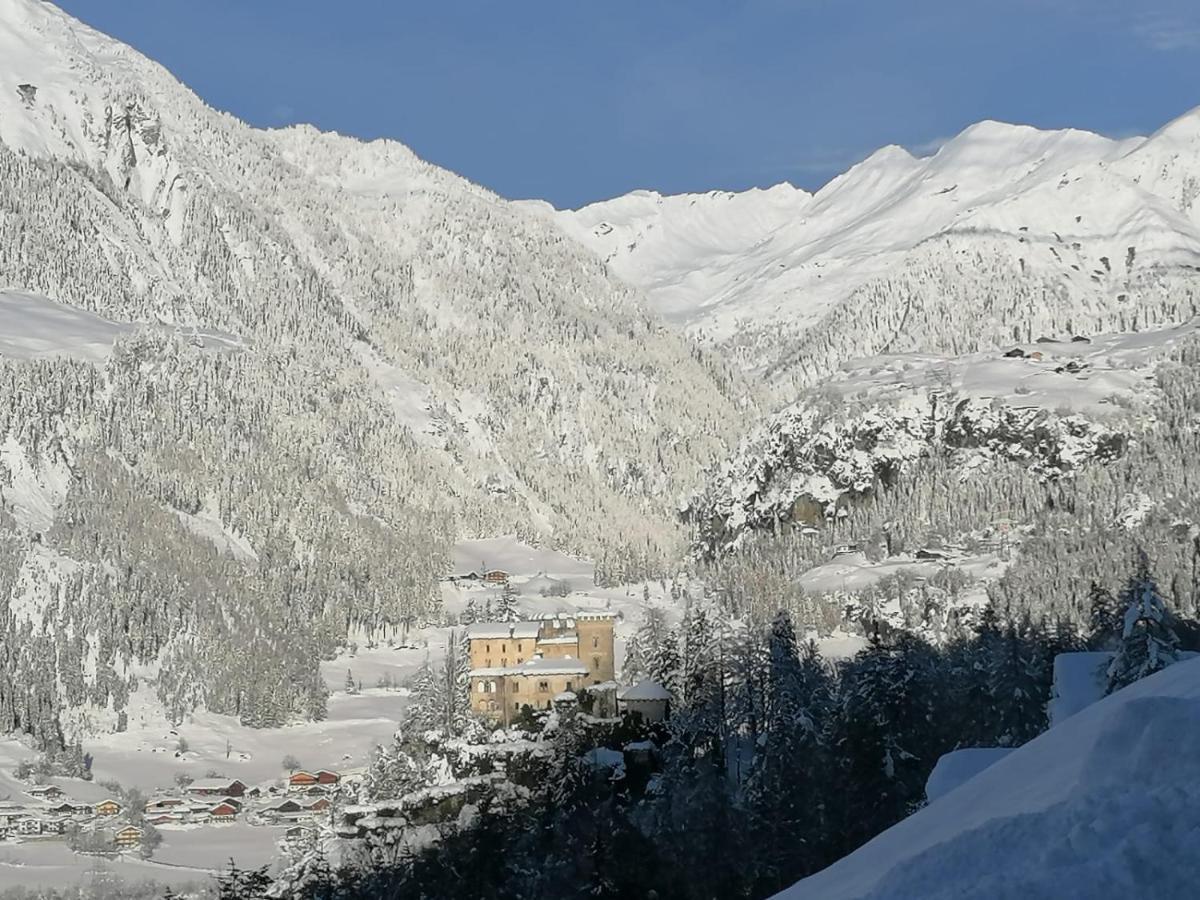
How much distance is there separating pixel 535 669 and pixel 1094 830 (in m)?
109

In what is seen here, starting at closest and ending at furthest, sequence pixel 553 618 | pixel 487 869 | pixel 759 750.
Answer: pixel 487 869
pixel 759 750
pixel 553 618

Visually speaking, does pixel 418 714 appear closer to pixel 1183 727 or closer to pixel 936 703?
pixel 936 703

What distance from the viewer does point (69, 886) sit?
127 metres

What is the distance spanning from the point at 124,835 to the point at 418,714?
54.7m

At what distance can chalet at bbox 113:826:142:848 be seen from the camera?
151 metres

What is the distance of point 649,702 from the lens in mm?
104562

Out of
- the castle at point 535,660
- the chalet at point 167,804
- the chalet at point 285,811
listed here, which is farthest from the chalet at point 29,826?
the castle at point 535,660

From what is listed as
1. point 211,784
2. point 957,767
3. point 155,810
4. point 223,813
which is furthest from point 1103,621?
point 211,784

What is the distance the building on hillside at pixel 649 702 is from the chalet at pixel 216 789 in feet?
275

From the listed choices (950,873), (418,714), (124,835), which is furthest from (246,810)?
(950,873)

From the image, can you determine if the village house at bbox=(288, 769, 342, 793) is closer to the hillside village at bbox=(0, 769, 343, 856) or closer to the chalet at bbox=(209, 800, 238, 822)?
the hillside village at bbox=(0, 769, 343, 856)

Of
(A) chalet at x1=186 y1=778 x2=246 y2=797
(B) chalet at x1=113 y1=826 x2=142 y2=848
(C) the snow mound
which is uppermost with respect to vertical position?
(C) the snow mound

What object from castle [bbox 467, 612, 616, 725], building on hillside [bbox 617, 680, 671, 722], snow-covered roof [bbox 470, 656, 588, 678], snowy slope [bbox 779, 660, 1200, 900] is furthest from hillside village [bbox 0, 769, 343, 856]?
snowy slope [bbox 779, 660, 1200, 900]

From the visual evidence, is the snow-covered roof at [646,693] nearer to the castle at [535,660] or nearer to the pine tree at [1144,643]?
the castle at [535,660]
